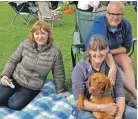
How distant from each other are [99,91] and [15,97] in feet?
4.89

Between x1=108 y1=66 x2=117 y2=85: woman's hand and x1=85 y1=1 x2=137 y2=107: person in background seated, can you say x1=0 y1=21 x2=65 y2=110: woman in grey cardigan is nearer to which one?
x1=85 y1=1 x2=137 y2=107: person in background seated

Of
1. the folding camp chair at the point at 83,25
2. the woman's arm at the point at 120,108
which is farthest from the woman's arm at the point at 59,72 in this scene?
the woman's arm at the point at 120,108

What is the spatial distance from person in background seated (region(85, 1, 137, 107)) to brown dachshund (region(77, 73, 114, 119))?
101cm

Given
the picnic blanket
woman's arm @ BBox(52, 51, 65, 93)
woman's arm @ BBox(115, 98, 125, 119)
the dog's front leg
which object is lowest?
the picnic blanket

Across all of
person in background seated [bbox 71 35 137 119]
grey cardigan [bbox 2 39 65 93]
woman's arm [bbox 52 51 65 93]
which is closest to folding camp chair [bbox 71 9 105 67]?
woman's arm [bbox 52 51 65 93]

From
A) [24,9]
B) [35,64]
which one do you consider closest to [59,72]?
[35,64]

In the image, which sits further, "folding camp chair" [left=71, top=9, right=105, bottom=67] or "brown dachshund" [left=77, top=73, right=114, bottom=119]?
"folding camp chair" [left=71, top=9, right=105, bottom=67]

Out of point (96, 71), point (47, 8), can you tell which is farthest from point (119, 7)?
point (47, 8)

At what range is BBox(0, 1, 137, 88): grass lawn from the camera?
24.8 feet

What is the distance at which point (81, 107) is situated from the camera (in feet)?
12.7

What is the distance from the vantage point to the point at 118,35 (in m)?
5.01

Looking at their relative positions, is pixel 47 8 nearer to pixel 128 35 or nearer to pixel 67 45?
pixel 67 45

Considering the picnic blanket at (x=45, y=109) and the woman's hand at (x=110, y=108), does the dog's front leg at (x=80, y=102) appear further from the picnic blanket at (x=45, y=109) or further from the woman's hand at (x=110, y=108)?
the picnic blanket at (x=45, y=109)

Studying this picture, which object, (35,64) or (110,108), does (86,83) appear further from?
(35,64)
